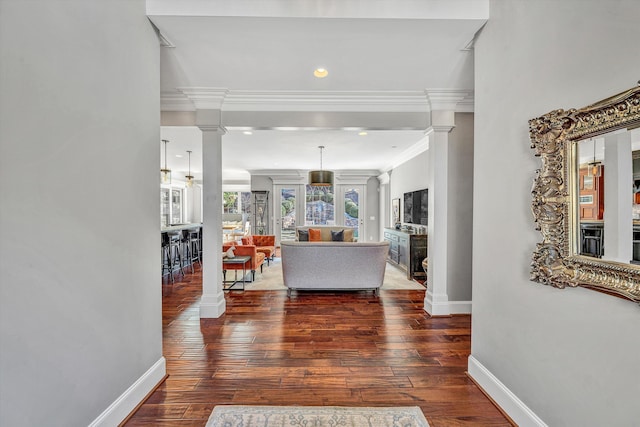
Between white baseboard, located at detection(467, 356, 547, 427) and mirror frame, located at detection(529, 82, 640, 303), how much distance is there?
2.60 ft

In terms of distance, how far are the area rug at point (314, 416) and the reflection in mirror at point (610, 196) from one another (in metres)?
1.39

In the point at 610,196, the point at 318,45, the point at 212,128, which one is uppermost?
the point at 318,45

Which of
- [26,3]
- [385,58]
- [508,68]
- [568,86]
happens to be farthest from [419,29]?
[26,3]

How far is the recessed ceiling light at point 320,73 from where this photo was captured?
263 centimetres

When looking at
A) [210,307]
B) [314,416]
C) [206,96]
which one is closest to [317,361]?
[314,416]

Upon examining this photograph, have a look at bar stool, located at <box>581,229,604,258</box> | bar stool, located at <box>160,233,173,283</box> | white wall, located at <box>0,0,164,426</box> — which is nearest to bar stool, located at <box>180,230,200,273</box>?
bar stool, located at <box>160,233,173,283</box>

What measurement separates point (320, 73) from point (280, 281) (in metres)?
3.56

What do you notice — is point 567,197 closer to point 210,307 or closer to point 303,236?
point 210,307

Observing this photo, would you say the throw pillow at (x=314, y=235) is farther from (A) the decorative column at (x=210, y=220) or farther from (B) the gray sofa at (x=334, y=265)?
(A) the decorative column at (x=210, y=220)

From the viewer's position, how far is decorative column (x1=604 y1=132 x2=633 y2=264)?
106cm

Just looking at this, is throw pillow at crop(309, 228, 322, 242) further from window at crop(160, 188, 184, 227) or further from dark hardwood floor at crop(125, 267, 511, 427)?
window at crop(160, 188, 184, 227)

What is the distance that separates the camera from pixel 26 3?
44.5 inches

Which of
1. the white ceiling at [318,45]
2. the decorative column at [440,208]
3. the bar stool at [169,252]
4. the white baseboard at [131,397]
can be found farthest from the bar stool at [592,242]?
the bar stool at [169,252]

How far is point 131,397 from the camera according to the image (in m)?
1.73
